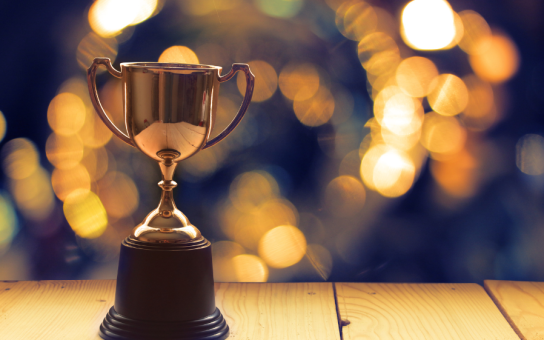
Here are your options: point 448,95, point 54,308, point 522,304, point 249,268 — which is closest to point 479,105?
point 448,95

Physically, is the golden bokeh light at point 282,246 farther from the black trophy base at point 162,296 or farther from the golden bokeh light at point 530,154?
the golden bokeh light at point 530,154

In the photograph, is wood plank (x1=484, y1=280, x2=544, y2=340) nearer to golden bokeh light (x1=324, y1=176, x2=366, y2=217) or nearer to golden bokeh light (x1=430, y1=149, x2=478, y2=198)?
golden bokeh light (x1=430, y1=149, x2=478, y2=198)

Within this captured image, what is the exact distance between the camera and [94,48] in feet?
3.91

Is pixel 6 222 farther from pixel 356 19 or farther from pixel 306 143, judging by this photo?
pixel 356 19

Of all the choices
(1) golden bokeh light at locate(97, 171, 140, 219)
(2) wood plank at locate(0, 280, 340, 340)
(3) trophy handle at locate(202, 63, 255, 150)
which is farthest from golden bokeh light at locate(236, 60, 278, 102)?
(2) wood plank at locate(0, 280, 340, 340)

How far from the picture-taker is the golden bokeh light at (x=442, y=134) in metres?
1.21

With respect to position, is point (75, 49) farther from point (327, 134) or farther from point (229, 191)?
point (327, 134)

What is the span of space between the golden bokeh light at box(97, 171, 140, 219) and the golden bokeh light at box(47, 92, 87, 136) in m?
0.14

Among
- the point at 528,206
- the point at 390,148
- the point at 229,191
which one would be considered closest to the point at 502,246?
the point at 528,206

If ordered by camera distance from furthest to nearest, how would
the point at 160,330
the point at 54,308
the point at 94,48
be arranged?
1. the point at 94,48
2. the point at 54,308
3. the point at 160,330

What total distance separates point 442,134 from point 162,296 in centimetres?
74

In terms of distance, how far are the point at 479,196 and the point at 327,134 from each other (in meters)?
0.40

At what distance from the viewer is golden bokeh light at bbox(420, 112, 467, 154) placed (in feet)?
3.98

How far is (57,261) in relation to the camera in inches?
49.2
